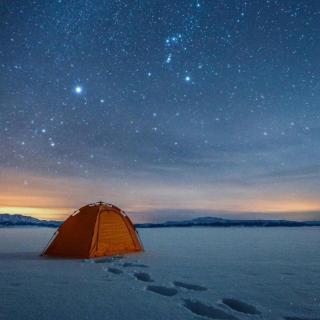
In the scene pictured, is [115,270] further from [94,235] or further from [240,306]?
[240,306]

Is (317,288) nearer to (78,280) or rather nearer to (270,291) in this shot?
(270,291)

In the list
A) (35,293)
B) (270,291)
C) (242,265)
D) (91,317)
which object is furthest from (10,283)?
(242,265)

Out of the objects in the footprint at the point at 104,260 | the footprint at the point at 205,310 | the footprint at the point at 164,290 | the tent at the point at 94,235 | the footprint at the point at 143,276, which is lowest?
the footprint at the point at 205,310

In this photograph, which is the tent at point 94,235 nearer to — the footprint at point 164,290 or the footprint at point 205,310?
the footprint at point 164,290

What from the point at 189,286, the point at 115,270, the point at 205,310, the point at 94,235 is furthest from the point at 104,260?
the point at 205,310

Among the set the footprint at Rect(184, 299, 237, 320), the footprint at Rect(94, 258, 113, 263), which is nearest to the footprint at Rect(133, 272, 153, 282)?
the footprint at Rect(184, 299, 237, 320)

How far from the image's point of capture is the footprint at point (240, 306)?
4.05m

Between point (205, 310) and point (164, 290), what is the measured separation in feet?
3.86

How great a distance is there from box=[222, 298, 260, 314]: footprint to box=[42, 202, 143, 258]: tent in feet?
17.8

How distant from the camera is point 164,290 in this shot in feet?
17.0

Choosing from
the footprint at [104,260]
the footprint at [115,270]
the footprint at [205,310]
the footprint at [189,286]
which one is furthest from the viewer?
the footprint at [104,260]

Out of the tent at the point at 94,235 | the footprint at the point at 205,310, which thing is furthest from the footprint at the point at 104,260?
the footprint at the point at 205,310

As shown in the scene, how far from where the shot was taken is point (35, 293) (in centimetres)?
488

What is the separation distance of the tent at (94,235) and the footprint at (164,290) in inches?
166
